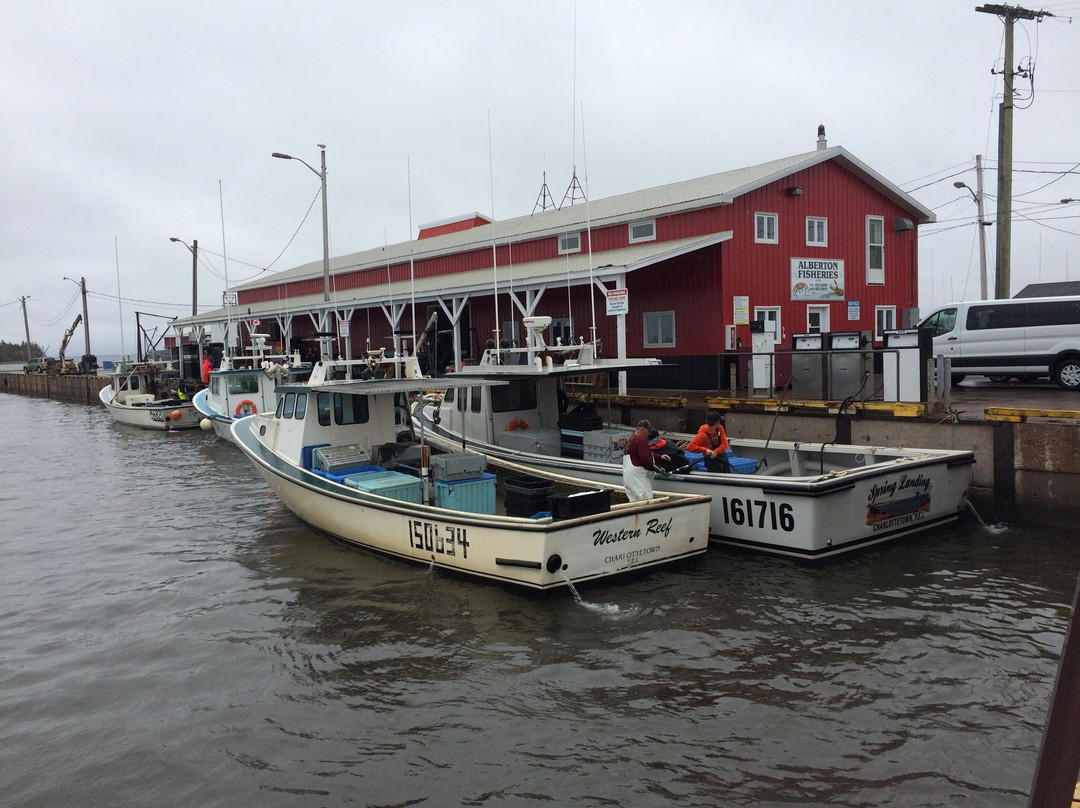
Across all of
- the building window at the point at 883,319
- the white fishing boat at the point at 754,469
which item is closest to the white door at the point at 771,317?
the building window at the point at 883,319

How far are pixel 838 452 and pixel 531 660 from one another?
6.49m

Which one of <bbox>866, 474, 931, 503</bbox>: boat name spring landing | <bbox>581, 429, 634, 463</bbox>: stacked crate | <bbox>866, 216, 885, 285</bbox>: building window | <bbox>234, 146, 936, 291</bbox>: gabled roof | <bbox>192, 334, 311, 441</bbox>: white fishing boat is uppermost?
<bbox>234, 146, 936, 291</bbox>: gabled roof

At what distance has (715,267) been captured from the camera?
19469mm

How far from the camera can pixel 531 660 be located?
715 cm

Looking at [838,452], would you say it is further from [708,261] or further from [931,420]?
[708,261]

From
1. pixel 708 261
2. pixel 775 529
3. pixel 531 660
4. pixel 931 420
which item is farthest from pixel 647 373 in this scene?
pixel 531 660

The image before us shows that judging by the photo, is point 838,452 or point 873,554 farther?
point 838,452

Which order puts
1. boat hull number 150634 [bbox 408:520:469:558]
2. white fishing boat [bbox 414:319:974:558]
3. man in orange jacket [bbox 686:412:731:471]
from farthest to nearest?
man in orange jacket [bbox 686:412:731:471] < white fishing boat [bbox 414:319:974:558] < boat hull number 150634 [bbox 408:520:469:558]

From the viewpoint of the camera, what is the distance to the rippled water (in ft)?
17.5

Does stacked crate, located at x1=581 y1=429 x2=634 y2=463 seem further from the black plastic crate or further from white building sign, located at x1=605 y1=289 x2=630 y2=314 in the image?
white building sign, located at x1=605 y1=289 x2=630 y2=314

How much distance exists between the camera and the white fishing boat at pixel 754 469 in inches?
376

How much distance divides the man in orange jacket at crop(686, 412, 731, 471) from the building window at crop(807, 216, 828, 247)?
12.0m

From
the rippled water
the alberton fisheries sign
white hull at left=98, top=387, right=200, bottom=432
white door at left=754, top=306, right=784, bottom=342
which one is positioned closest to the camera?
→ the rippled water

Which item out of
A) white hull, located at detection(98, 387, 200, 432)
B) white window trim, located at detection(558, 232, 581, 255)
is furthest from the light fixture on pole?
white hull, located at detection(98, 387, 200, 432)
